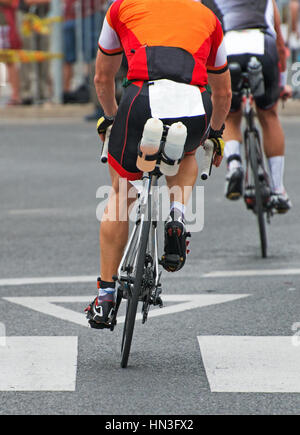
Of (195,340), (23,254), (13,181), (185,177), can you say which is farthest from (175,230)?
(13,181)

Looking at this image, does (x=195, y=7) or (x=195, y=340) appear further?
(x=195, y=340)

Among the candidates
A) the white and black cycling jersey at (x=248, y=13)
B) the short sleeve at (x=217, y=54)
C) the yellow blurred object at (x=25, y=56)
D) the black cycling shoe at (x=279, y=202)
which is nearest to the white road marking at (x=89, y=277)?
the black cycling shoe at (x=279, y=202)

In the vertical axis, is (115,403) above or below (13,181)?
above

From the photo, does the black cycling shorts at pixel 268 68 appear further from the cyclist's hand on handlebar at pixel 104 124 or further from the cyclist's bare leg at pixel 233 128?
the cyclist's hand on handlebar at pixel 104 124

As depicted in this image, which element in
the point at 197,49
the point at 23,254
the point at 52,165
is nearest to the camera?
the point at 197,49

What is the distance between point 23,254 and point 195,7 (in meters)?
3.53

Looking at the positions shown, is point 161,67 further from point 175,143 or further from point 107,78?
point 107,78

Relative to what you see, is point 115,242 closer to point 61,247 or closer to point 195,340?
point 195,340

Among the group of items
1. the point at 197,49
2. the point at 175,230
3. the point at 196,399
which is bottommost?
the point at 196,399

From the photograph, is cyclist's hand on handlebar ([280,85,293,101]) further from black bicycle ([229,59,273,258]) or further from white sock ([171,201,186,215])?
white sock ([171,201,186,215])

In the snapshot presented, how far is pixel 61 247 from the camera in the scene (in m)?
8.64

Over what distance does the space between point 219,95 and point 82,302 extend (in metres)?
1.74

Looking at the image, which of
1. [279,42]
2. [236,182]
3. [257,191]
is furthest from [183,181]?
[279,42]

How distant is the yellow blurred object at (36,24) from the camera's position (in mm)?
21172
